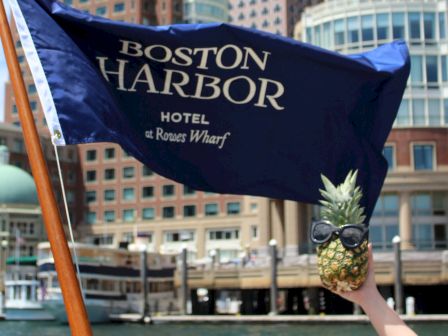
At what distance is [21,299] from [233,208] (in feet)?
147

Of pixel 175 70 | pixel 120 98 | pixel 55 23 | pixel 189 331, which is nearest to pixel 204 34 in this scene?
pixel 175 70

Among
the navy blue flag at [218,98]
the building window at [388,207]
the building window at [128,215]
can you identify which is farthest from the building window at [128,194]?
the navy blue flag at [218,98]

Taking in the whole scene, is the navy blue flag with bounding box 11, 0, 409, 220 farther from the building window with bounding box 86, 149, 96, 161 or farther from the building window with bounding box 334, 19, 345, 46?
the building window with bounding box 86, 149, 96, 161

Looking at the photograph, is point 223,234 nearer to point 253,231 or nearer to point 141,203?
point 253,231

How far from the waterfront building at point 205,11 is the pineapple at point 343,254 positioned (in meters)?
165

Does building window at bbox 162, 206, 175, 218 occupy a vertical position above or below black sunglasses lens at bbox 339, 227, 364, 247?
above

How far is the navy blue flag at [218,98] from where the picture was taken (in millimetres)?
11133

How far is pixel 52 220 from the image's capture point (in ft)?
29.2

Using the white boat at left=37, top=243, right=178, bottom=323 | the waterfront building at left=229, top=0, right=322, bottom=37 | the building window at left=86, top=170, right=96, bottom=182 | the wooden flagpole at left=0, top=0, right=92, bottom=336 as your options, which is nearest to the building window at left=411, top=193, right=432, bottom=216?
the white boat at left=37, top=243, right=178, bottom=323

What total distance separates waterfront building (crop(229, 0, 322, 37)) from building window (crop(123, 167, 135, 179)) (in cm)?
4925

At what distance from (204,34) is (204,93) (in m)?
0.94

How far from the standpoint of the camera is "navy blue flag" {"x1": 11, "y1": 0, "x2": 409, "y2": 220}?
36.5ft

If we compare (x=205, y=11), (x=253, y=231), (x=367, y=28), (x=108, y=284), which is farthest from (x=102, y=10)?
(x=108, y=284)

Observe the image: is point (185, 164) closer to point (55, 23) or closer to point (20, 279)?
point (55, 23)
